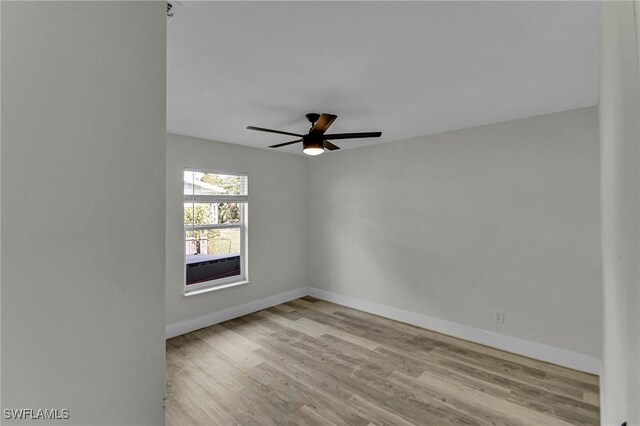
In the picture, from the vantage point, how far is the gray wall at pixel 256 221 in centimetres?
362

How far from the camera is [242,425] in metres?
2.13

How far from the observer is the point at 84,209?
63 centimetres

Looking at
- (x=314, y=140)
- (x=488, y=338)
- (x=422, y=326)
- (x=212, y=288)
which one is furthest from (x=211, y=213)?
(x=488, y=338)

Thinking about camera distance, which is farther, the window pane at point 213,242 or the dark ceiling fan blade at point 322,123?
the window pane at point 213,242

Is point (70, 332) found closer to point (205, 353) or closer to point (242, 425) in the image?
point (242, 425)

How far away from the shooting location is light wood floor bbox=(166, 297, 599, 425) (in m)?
2.23

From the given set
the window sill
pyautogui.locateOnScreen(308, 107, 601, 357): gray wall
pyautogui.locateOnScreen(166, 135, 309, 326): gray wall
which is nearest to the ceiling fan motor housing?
pyautogui.locateOnScreen(308, 107, 601, 357): gray wall

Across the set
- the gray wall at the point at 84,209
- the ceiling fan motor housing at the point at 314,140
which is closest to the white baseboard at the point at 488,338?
the ceiling fan motor housing at the point at 314,140

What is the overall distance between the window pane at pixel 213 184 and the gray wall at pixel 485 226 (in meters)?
1.56

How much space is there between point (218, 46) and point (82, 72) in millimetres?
1262

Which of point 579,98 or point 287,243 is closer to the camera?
point 579,98

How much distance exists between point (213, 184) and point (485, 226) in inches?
141

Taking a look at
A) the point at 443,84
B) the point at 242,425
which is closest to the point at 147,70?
the point at 443,84

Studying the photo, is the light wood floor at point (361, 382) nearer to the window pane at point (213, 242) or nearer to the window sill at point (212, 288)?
the window sill at point (212, 288)
